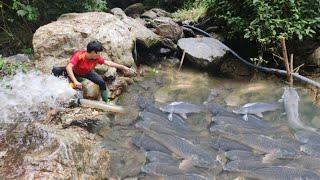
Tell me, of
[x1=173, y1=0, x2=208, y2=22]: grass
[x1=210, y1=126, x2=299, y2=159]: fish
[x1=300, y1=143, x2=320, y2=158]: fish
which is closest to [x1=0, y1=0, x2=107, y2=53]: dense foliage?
[x1=173, y1=0, x2=208, y2=22]: grass

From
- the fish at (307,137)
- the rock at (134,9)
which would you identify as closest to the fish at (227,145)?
the fish at (307,137)

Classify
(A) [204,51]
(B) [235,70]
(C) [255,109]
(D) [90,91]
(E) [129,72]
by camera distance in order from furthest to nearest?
(B) [235,70], (A) [204,51], (E) [129,72], (D) [90,91], (C) [255,109]

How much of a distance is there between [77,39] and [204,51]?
299 cm

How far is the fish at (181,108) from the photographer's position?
335 inches

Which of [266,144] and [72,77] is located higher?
[72,77]

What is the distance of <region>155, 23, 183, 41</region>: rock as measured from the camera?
472 inches

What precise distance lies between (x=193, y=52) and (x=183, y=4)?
5475 millimetres

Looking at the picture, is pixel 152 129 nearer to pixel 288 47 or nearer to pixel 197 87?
pixel 197 87

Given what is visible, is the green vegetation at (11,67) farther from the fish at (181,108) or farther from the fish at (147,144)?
the fish at (147,144)

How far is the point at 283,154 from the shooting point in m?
6.95

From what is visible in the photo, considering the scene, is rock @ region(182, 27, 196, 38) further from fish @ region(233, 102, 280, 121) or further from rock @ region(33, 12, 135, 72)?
fish @ region(233, 102, 280, 121)

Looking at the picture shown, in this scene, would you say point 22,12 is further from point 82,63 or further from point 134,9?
point 134,9

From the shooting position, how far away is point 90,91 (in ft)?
29.7

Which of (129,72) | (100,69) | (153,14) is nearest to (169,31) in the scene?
(153,14)
